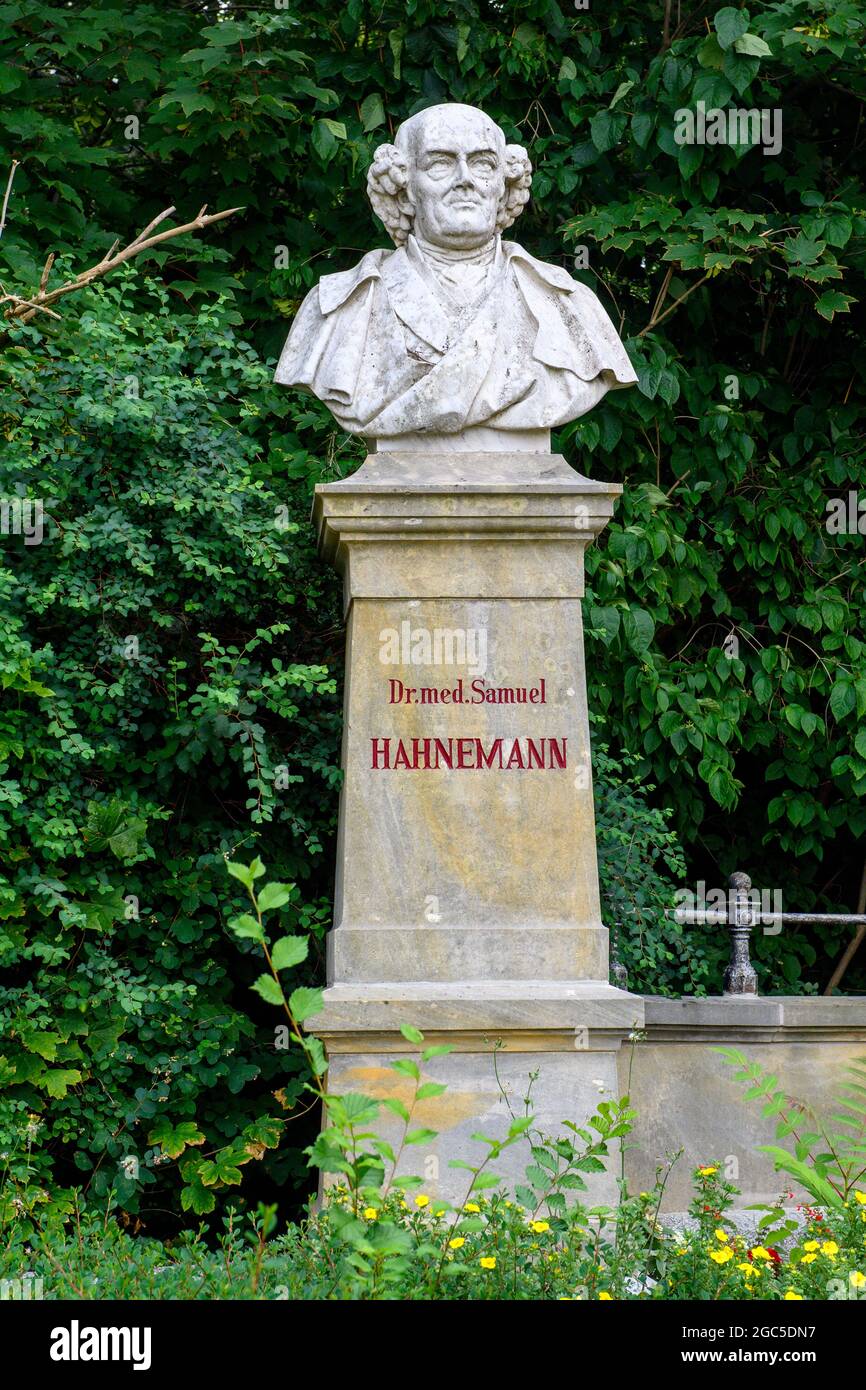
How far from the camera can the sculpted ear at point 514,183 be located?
6086 millimetres

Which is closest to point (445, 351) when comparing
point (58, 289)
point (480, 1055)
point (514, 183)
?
point (514, 183)

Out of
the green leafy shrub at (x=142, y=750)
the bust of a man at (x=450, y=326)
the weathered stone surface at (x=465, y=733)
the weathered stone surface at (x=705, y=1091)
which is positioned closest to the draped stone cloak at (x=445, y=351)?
the bust of a man at (x=450, y=326)

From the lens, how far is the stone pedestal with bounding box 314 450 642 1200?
5617mm

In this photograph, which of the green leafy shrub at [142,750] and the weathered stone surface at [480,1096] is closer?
the weathered stone surface at [480,1096]

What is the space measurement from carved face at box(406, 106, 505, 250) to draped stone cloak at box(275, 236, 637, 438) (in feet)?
0.50

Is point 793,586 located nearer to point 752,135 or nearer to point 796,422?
point 796,422

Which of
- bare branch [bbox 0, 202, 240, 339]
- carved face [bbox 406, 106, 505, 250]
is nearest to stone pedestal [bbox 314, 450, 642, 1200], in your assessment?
carved face [bbox 406, 106, 505, 250]

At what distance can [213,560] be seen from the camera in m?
6.51

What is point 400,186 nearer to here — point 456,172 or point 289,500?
point 456,172

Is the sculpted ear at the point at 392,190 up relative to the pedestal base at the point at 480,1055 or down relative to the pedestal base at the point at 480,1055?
up

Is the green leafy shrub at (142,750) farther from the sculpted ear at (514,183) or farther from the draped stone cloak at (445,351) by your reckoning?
the sculpted ear at (514,183)

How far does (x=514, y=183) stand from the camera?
20.2 feet

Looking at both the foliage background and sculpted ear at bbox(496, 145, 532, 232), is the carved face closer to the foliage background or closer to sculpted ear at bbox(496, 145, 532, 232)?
sculpted ear at bbox(496, 145, 532, 232)

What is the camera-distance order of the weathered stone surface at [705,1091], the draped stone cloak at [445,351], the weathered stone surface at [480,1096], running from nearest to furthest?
the weathered stone surface at [480,1096] < the draped stone cloak at [445,351] < the weathered stone surface at [705,1091]
